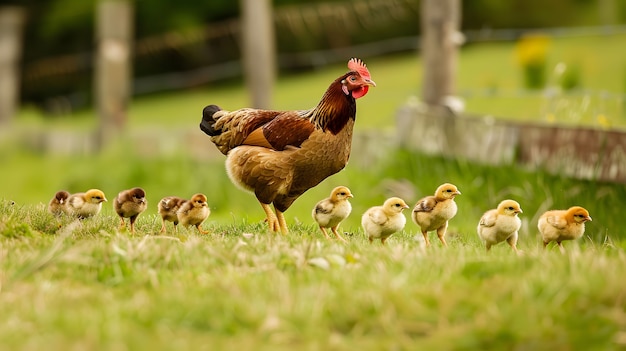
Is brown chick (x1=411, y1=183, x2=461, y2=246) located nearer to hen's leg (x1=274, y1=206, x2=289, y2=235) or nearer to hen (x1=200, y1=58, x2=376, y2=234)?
hen (x1=200, y1=58, x2=376, y2=234)

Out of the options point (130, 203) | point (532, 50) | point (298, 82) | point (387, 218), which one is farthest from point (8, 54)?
point (387, 218)

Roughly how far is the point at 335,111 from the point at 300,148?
299 mm

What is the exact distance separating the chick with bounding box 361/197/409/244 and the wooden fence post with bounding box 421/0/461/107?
6.38 m

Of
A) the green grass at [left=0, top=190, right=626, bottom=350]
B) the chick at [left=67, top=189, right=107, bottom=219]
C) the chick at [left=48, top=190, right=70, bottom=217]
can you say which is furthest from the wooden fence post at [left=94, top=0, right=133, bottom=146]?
the green grass at [left=0, top=190, right=626, bottom=350]

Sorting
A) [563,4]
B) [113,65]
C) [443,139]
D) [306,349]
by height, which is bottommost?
[306,349]

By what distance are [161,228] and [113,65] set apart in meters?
10.9

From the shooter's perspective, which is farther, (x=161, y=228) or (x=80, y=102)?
(x=80, y=102)

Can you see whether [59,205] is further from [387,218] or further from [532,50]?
[532,50]

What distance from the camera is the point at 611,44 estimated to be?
17.0 metres

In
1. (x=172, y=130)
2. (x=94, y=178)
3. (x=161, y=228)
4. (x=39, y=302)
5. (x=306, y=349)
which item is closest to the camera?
(x=306, y=349)

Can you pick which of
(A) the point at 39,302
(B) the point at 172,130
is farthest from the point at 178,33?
(A) the point at 39,302

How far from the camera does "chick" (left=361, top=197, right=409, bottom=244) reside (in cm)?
609

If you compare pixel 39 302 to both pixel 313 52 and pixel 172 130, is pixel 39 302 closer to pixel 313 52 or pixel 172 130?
pixel 172 130

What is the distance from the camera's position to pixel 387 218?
611cm
